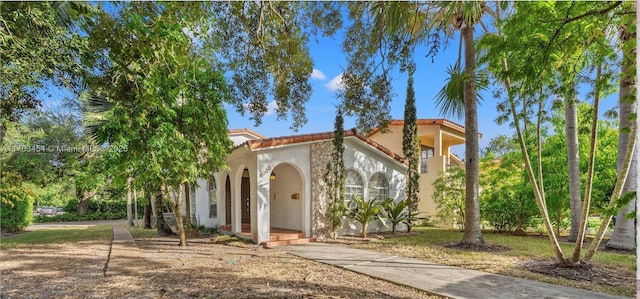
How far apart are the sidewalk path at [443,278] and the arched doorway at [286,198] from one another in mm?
4151

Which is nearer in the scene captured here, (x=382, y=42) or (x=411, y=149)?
(x=382, y=42)

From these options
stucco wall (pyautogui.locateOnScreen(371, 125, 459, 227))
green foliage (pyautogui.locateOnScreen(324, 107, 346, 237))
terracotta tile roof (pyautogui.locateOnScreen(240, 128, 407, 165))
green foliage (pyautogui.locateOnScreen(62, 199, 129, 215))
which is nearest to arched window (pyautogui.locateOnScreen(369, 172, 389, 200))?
terracotta tile roof (pyautogui.locateOnScreen(240, 128, 407, 165))

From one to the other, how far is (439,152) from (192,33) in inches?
575

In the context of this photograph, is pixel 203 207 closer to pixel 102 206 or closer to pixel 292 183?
pixel 292 183

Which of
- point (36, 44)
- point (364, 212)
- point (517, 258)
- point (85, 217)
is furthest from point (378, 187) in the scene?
point (85, 217)

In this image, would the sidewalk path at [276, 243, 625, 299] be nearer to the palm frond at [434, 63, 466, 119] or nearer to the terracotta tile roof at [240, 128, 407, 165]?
the terracotta tile roof at [240, 128, 407, 165]

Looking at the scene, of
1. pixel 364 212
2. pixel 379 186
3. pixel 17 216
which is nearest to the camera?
pixel 364 212

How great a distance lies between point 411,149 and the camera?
13781mm

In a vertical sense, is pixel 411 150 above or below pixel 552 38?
below

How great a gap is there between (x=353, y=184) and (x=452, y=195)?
4267 millimetres

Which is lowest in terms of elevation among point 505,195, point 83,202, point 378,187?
point 83,202

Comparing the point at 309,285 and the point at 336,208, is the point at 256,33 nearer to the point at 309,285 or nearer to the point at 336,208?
the point at 309,285

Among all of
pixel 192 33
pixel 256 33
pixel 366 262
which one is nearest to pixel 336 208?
pixel 366 262

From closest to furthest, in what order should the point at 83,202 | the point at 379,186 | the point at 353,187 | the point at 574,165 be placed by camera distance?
the point at 574,165, the point at 353,187, the point at 379,186, the point at 83,202
